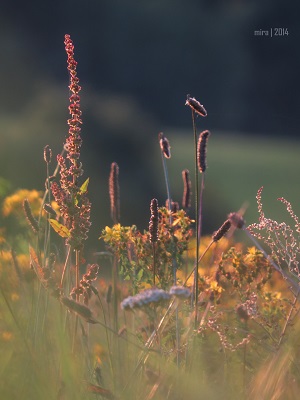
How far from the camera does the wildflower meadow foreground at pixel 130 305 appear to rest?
1.32 meters

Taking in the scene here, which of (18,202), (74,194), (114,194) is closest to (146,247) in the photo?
(114,194)

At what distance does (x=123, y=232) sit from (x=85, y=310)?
70cm

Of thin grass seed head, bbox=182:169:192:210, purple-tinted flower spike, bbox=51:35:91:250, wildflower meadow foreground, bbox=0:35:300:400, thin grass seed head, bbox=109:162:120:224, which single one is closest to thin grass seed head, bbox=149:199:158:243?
wildflower meadow foreground, bbox=0:35:300:400

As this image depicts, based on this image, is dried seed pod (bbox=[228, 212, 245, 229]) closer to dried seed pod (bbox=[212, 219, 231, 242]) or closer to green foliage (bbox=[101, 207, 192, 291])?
dried seed pod (bbox=[212, 219, 231, 242])

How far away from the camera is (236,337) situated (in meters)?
2.42

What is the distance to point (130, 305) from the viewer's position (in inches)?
53.4

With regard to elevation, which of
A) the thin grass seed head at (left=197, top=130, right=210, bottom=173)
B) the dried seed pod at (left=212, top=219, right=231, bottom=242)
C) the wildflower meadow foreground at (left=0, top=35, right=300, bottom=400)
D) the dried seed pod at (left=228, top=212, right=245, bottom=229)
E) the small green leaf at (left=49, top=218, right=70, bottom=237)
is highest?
the thin grass seed head at (left=197, top=130, right=210, bottom=173)

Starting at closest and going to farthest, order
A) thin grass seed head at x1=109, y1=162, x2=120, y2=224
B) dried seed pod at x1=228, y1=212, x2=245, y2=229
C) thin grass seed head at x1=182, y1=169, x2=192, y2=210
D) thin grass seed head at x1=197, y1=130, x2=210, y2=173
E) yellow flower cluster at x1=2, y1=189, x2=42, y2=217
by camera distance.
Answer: dried seed pod at x1=228, y1=212, x2=245, y2=229 → thin grass seed head at x1=197, y1=130, x2=210, y2=173 → thin grass seed head at x1=109, y1=162, x2=120, y2=224 → thin grass seed head at x1=182, y1=169, x2=192, y2=210 → yellow flower cluster at x1=2, y1=189, x2=42, y2=217

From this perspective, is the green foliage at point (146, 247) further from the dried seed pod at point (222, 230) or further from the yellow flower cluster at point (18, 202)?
the yellow flower cluster at point (18, 202)

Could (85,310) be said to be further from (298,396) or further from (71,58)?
(71,58)

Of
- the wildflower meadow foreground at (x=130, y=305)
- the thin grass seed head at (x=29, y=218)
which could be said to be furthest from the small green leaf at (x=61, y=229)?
the thin grass seed head at (x=29, y=218)

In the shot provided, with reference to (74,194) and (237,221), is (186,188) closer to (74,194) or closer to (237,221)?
(74,194)

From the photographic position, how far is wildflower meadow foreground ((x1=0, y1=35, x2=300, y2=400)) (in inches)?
52.1

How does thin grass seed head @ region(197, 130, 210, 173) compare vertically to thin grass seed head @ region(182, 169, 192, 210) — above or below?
above
